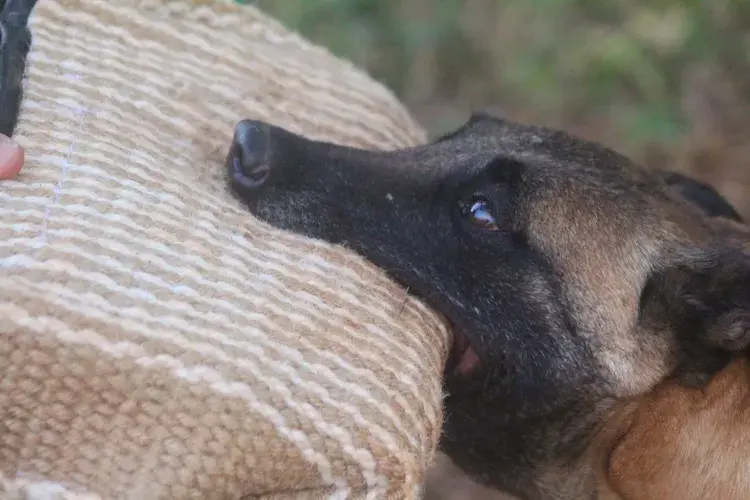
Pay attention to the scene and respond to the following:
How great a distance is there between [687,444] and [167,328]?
100 cm

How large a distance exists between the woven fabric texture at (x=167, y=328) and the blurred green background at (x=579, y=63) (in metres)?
1.83

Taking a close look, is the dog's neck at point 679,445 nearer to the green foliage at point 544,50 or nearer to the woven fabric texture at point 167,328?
the woven fabric texture at point 167,328

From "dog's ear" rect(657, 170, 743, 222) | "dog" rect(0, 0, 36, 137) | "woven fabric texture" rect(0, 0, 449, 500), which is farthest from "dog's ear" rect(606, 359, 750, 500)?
"dog" rect(0, 0, 36, 137)

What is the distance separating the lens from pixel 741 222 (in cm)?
191

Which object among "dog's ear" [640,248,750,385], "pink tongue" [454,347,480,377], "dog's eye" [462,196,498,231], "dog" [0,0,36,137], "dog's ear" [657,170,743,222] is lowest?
"pink tongue" [454,347,480,377]

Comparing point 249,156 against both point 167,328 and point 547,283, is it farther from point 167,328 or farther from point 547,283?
point 547,283

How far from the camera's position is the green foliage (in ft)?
9.56

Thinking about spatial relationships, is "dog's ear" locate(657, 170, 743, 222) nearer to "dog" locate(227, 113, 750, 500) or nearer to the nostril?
"dog" locate(227, 113, 750, 500)

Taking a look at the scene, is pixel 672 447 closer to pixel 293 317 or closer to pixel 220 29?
pixel 293 317

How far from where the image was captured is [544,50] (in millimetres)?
3100

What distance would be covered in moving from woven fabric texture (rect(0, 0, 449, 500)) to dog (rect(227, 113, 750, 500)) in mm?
116

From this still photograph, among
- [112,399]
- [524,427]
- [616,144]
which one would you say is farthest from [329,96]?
[616,144]

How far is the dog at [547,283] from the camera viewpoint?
1.45 metres

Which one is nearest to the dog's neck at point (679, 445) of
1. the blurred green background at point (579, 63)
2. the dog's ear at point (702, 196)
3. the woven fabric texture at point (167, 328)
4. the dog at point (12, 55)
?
the woven fabric texture at point (167, 328)
